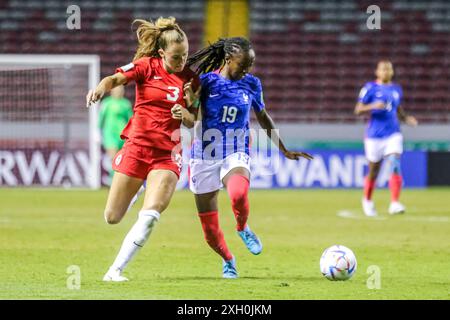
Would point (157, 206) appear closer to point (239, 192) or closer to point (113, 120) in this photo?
point (239, 192)

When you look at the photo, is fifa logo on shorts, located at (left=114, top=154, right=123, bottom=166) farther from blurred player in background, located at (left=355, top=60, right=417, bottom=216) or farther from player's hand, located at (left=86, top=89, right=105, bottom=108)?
blurred player in background, located at (left=355, top=60, right=417, bottom=216)

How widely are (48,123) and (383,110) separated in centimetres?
864

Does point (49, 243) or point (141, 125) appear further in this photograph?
point (49, 243)

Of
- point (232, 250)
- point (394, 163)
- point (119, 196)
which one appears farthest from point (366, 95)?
point (119, 196)

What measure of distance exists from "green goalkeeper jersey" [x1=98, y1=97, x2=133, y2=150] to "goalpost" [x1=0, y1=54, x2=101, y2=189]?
1.20 m

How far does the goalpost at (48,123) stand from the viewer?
20.2 metres

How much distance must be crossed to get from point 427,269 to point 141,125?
288cm

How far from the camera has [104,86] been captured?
23.5ft

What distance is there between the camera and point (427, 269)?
8.68 metres

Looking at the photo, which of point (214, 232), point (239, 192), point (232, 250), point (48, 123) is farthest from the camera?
point (48, 123)

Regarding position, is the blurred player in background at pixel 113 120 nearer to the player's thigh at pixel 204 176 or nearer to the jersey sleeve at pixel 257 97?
the jersey sleeve at pixel 257 97

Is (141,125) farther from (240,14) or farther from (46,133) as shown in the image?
(240,14)
